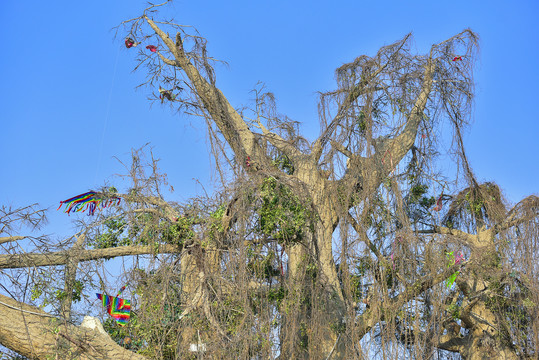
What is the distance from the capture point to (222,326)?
23.6ft

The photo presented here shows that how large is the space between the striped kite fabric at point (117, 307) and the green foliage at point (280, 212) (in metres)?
1.97

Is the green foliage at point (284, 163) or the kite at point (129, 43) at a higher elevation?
the kite at point (129, 43)

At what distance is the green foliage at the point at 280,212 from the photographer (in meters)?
7.48

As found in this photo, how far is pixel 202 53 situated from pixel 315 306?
3.76 m

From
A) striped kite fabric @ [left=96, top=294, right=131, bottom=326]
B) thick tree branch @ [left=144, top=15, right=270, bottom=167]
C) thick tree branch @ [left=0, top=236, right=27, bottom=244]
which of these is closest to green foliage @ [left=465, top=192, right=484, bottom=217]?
thick tree branch @ [left=144, top=15, right=270, bottom=167]

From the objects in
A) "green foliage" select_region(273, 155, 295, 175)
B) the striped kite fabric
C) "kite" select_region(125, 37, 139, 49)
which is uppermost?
"kite" select_region(125, 37, 139, 49)

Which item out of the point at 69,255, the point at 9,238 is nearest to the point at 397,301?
the point at 69,255

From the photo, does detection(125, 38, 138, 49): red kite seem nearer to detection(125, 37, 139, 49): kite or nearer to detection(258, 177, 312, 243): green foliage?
detection(125, 37, 139, 49): kite

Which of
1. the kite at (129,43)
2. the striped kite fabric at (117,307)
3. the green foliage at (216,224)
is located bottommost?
the striped kite fabric at (117,307)

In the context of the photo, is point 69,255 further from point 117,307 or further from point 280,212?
point 280,212

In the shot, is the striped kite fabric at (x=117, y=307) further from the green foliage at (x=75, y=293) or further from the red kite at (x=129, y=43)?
the red kite at (x=129, y=43)

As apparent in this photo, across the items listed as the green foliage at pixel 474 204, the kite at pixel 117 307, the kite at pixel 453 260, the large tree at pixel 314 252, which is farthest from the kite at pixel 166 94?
the green foliage at pixel 474 204

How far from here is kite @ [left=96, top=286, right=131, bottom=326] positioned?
7.91 m

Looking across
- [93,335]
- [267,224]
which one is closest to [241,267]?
[267,224]
